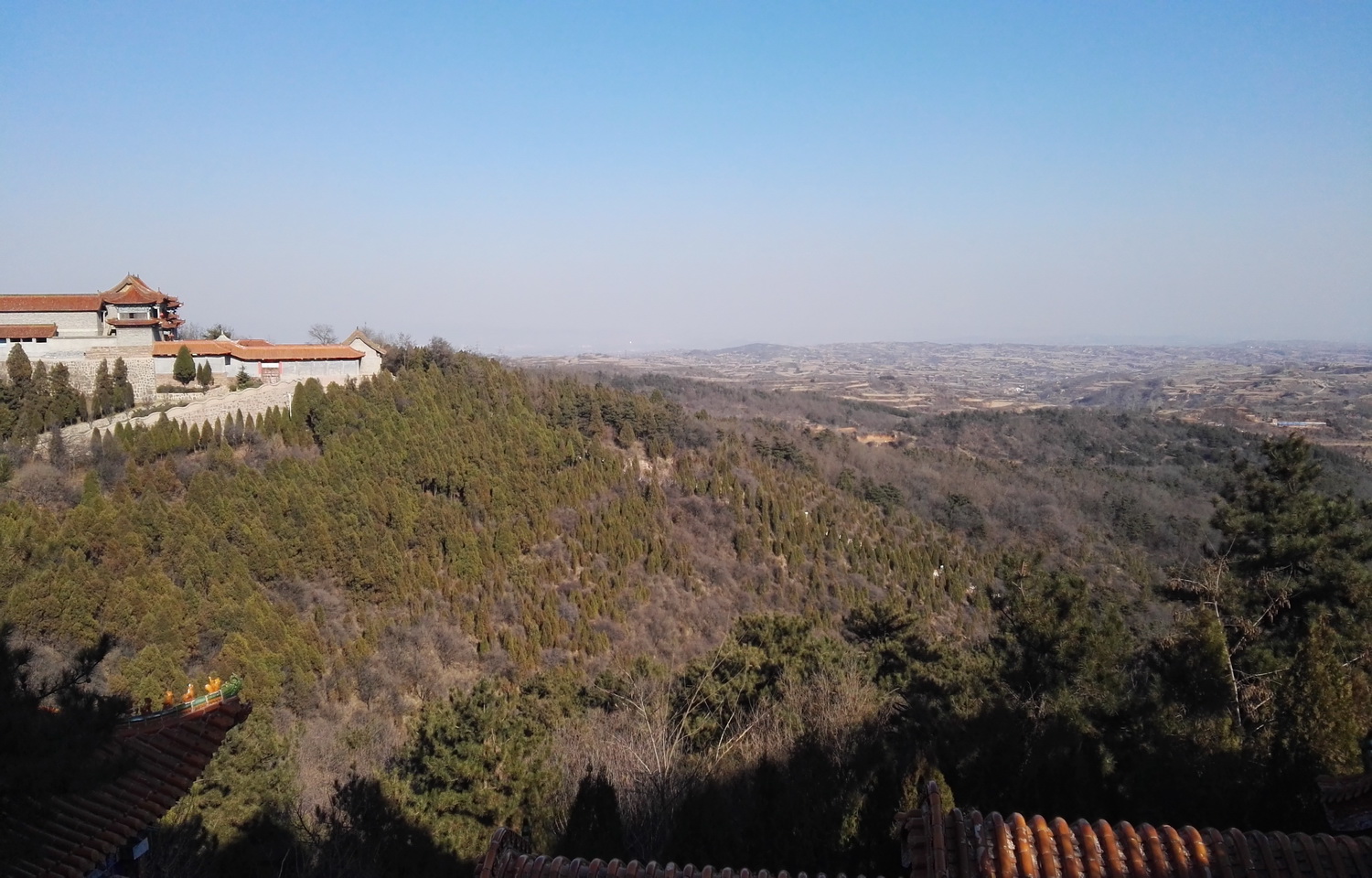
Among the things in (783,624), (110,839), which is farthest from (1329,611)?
(110,839)

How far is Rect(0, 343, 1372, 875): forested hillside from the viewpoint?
781 cm

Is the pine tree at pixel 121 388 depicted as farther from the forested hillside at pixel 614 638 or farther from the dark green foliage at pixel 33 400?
the forested hillside at pixel 614 638

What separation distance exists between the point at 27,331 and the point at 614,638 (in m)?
16.7

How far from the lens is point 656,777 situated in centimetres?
895

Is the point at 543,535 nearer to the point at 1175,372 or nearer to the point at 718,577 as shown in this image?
the point at 718,577

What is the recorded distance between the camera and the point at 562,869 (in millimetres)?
4184

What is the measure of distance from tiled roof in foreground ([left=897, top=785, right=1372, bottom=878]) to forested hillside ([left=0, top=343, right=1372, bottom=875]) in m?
3.27

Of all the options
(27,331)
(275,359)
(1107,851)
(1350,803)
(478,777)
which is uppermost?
(27,331)

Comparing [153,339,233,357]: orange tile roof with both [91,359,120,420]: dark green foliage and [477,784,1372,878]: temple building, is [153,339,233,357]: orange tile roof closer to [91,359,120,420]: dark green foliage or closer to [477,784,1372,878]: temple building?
[91,359,120,420]: dark green foliage

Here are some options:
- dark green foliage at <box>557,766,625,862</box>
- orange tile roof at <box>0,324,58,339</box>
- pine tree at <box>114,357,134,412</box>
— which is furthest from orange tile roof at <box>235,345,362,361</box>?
dark green foliage at <box>557,766,625,862</box>

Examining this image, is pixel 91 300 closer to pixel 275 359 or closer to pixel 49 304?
pixel 49 304

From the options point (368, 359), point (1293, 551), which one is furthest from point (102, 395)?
point (1293, 551)

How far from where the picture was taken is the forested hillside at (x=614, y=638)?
7.81 meters

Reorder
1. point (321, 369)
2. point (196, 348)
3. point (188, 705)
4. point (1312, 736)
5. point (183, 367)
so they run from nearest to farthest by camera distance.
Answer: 1. point (1312, 736)
2. point (188, 705)
3. point (183, 367)
4. point (196, 348)
5. point (321, 369)
